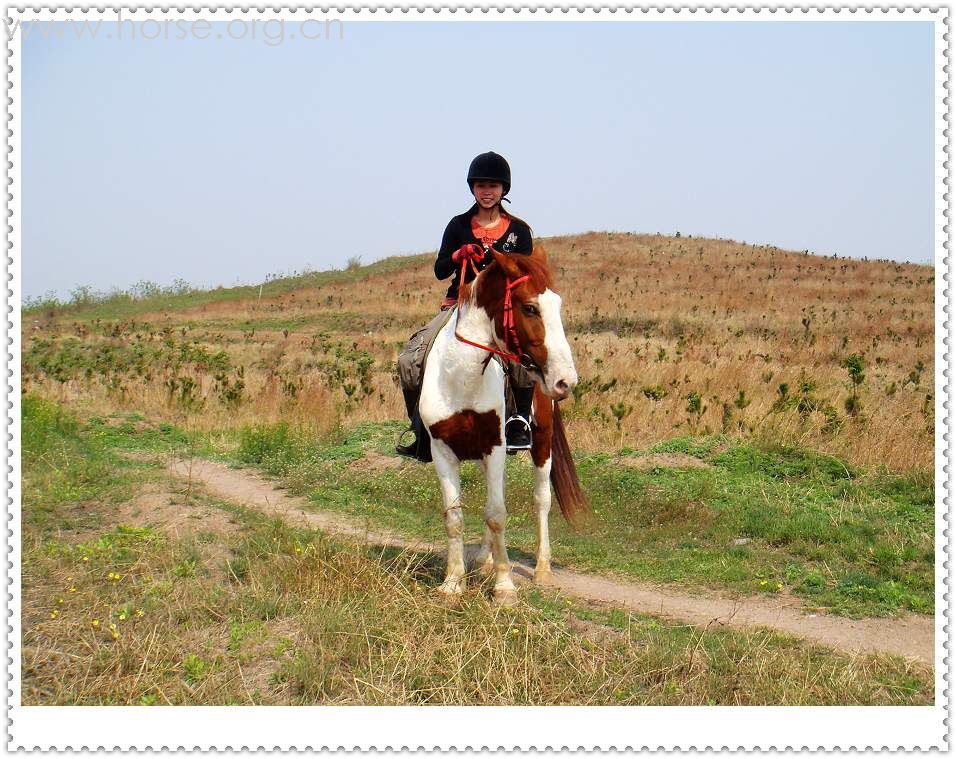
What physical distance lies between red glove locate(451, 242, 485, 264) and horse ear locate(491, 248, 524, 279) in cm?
66

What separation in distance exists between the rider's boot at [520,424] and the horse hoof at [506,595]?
1114 mm

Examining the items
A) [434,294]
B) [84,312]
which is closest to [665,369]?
[434,294]

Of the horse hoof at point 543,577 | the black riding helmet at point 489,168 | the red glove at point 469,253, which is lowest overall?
the horse hoof at point 543,577

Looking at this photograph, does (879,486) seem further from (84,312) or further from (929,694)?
(84,312)

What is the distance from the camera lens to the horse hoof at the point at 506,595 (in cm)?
606

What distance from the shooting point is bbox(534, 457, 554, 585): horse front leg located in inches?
279

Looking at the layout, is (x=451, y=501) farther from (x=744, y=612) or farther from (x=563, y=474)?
(x=744, y=612)

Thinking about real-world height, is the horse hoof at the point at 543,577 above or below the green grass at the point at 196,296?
below

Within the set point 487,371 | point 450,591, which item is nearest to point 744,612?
point 450,591

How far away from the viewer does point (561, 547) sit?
26.7 feet

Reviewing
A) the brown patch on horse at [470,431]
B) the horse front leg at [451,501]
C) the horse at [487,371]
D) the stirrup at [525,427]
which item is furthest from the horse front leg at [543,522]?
the brown patch on horse at [470,431]

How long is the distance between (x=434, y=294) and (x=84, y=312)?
17.4 metres

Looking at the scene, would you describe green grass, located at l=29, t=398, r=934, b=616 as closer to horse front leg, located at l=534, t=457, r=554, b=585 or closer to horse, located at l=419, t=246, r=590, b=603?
horse front leg, located at l=534, t=457, r=554, b=585

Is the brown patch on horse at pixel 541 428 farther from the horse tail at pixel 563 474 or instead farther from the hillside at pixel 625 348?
the hillside at pixel 625 348
